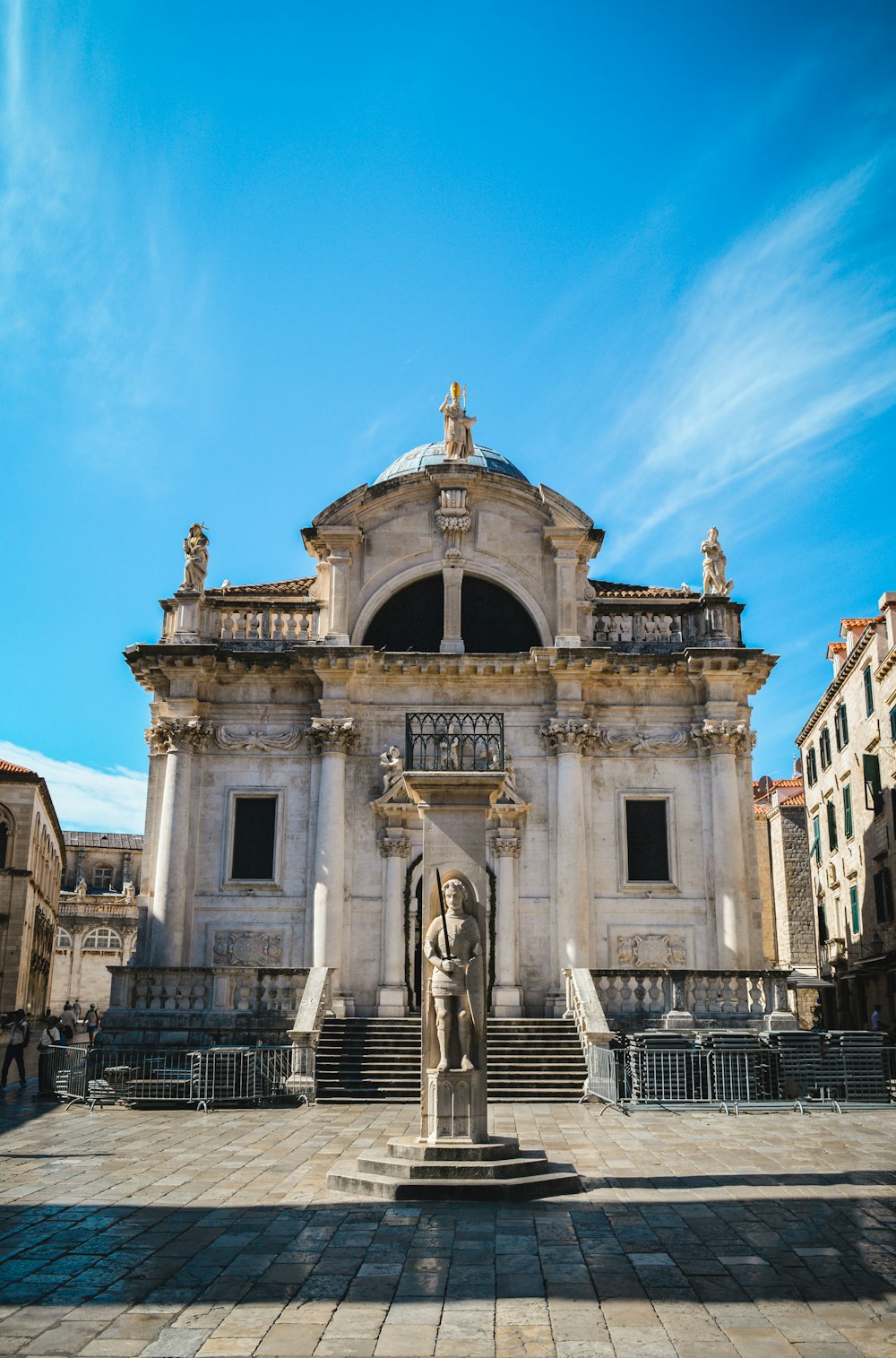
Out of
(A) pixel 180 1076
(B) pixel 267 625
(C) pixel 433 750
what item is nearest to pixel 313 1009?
(A) pixel 180 1076

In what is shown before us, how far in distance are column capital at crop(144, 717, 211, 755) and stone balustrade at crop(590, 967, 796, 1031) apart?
31.8 ft

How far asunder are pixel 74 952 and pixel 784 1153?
59313 mm

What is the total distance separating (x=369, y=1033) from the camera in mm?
21812

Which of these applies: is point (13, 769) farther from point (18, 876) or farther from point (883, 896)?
point (883, 896)

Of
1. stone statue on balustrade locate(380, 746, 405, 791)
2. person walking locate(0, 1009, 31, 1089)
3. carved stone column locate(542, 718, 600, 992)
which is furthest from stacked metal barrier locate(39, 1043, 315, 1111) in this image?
stone statue on balustrade locate(380, 746, 405, 791)

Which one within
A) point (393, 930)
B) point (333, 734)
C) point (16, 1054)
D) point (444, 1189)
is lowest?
point (444, 1189)

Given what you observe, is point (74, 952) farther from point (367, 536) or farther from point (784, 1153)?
point (784, 1153)

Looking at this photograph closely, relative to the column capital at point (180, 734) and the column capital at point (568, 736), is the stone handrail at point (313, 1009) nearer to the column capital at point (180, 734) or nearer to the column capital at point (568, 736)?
the column capital at point (180, 734)

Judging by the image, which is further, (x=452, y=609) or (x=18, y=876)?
(x=18, y=876)

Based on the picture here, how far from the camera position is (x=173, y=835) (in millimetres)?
24609

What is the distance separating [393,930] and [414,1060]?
3.81 metres

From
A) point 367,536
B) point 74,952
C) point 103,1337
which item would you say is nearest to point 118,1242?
point 103,1337

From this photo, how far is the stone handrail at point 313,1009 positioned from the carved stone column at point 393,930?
177 centimetres

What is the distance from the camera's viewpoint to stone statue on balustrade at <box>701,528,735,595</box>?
2647cm
